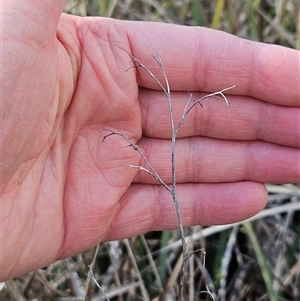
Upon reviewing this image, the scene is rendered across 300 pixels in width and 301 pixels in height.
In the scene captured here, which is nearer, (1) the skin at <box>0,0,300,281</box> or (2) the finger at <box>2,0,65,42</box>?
(2) the finger at <box>2,0,65,42</box>

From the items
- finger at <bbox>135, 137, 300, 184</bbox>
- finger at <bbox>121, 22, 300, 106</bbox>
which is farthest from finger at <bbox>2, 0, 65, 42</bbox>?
finger at <bbox>135, 137, 300, 184</bbox>

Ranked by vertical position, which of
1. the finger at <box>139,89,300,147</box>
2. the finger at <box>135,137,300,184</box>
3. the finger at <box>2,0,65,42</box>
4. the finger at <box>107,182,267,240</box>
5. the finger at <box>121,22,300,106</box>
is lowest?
the finger at <box>107,182,267,240</box>

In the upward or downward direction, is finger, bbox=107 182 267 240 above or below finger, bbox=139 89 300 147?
below

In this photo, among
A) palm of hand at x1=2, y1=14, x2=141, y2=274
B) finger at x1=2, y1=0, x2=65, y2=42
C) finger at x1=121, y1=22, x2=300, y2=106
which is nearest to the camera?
finger at x1=2, y1=0, x2=65, y2=42

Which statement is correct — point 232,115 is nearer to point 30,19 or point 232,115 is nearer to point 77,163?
point 77,163

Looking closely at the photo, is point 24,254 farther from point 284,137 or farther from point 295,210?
point 295,210

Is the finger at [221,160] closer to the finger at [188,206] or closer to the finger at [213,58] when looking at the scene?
the finger at [188,206]

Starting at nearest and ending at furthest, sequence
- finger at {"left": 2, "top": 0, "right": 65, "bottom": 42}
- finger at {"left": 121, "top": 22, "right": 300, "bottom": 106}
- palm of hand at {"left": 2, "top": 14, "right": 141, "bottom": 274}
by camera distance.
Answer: finger at {"left": 2, "top": 0, "right": 65, "bottom": 42}
palm of hand at {"left": 2, "top": 14, "right": 141, "bottom": 274}
finger at {"left": 121, "top": 22, "right": 300, "bottom": 106}

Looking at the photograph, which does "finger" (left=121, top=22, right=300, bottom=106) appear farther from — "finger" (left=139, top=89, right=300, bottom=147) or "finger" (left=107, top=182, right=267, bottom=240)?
"finger" (left=107, top=182, right=267, bottom=240)
